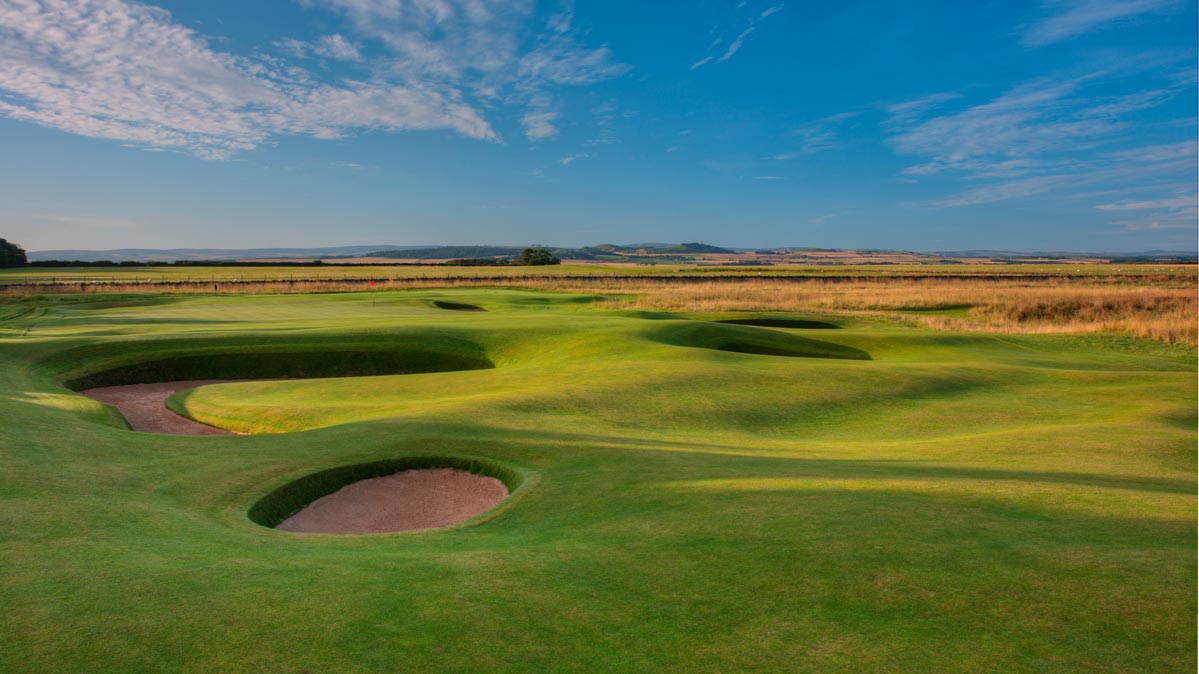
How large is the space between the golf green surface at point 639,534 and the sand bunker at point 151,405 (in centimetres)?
46

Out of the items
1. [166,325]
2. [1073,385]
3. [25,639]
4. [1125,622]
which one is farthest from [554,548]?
[166,325]

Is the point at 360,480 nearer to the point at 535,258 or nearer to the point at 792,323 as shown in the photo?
the point at 792,323

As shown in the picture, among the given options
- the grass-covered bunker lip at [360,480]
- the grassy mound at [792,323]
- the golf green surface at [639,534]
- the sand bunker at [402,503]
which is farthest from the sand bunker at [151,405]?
the grassy mound at [792,323]

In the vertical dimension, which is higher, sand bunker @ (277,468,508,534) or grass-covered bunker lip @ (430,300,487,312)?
grass-covered bunker lip @ (430,300,487,312)

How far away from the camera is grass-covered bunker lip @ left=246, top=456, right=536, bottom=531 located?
9.53 m

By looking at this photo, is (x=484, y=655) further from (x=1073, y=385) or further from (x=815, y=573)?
(x=1073, y=385)

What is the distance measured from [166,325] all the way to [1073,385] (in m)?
35.5

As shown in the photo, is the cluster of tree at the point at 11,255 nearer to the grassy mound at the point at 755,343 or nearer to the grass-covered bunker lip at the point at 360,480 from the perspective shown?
the grassy mound at the point at 755,343

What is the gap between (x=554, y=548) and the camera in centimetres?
712

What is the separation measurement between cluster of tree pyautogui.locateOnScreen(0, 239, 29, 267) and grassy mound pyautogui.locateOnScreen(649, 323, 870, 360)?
139m

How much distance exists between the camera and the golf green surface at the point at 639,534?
15.6 ft

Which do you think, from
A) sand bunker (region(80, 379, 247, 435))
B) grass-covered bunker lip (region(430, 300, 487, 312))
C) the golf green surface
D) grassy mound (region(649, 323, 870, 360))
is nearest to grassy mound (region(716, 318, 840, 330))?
grassy mound (region(649, 323, 870, 360))

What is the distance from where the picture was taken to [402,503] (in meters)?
10.8

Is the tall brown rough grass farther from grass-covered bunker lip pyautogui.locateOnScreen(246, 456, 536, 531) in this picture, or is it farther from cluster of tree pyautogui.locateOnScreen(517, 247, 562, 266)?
cluster of tree pyautogui.locateOnScreen(517, 247, 562, 266)
